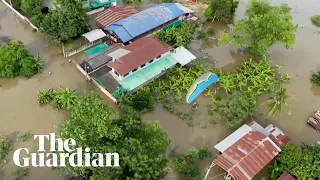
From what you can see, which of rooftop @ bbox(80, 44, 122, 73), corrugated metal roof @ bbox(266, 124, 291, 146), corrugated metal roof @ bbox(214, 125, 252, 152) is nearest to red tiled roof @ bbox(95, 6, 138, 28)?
rooftop @ bbox(80, 44, 122, 73)

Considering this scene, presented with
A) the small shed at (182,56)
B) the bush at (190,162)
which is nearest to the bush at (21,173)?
the bush at (190,162)

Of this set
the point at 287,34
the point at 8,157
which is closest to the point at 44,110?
the point at 8,157

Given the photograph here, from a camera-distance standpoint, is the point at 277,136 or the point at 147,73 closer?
the point at 277,136

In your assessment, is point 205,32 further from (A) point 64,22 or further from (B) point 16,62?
(B) point 16,62

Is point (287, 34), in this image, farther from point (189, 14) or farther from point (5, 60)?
point (5, 60)

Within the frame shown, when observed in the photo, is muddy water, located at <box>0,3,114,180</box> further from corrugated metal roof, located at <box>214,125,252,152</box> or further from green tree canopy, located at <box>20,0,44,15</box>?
corrugated metal roof, located at <box>214,125,252,152</box>

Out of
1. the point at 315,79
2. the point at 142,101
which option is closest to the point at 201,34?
the point at 315,79
